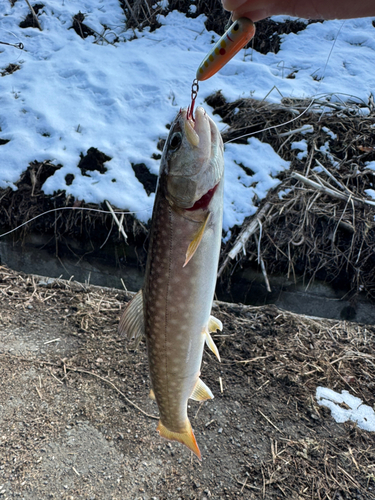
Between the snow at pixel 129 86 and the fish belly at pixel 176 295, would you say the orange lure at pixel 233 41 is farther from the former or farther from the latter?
the snow at pixel 129 86

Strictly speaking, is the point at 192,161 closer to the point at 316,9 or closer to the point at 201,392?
the point at 316,9

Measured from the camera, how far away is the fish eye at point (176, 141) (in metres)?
1.38

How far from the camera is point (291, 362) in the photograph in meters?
3.34

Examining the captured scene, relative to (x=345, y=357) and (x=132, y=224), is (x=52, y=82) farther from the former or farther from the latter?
(x=345, y=357)

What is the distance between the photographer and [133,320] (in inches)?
65.9

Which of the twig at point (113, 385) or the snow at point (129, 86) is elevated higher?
the snow at point (129, 86)

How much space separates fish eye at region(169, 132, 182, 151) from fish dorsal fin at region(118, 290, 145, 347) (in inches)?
27.1

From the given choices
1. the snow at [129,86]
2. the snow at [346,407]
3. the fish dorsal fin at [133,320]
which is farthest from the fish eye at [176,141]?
the snow at [129,86]

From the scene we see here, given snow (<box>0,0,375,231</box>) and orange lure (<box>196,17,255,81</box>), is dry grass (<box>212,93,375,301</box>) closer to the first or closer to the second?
snow (<box>0,0,375,231</box>)

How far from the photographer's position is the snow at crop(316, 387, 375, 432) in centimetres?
289

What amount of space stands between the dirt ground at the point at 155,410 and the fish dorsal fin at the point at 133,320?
1350mm

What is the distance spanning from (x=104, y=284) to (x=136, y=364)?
5.53 ft

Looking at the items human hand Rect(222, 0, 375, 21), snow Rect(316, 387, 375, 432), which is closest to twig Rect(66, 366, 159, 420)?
snow Rect(316, 387, 375, 432)

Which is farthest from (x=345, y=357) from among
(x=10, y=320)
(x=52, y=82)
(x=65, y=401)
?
(x=52, y=82)
